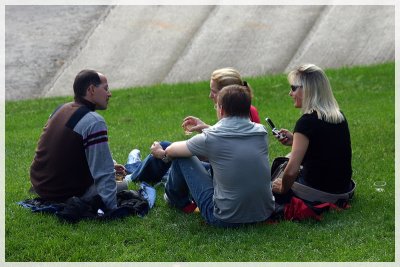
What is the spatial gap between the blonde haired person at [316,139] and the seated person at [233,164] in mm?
329

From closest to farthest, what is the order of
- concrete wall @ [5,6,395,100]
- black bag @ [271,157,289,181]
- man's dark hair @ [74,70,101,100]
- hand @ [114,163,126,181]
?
man's dark hair @ [74,70,101,100]
black bag @ [271,157,289,181]
hand @ [114,163,126,181]
concrete wall @ [5,6,395,100]

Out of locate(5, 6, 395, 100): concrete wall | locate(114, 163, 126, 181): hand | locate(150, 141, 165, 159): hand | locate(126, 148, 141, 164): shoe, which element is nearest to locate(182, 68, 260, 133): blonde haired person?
locate(150, 141, 165, 159): hand

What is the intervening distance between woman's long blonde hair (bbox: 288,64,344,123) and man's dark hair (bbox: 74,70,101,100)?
1.81 m

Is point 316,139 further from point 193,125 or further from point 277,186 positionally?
point 193,125

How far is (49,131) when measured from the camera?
22.5 feet

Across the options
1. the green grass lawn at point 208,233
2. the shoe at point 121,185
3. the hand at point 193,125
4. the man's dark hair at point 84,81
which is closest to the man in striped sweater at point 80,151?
the man's dark hair at point 84,81

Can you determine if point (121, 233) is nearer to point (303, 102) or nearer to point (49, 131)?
point (49, 131)

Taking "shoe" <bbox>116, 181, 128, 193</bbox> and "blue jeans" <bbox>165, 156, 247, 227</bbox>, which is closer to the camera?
"blue jeans" <bbox>165, 156, 247, 227</bbox>

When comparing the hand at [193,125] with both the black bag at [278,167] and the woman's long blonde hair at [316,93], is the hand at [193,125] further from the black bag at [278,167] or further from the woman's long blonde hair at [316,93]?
the woman's long blonde hair at [316,93]

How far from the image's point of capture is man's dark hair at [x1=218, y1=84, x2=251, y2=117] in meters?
6.38

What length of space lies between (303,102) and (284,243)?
1.30 m

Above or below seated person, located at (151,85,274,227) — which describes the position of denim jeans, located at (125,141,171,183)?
below

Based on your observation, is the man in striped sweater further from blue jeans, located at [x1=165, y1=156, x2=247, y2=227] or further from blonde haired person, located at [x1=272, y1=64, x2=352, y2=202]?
blonde haired person, located at [x1=272, y1=64, x2=352, y2=202]

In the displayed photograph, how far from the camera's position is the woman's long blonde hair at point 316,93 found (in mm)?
6742
